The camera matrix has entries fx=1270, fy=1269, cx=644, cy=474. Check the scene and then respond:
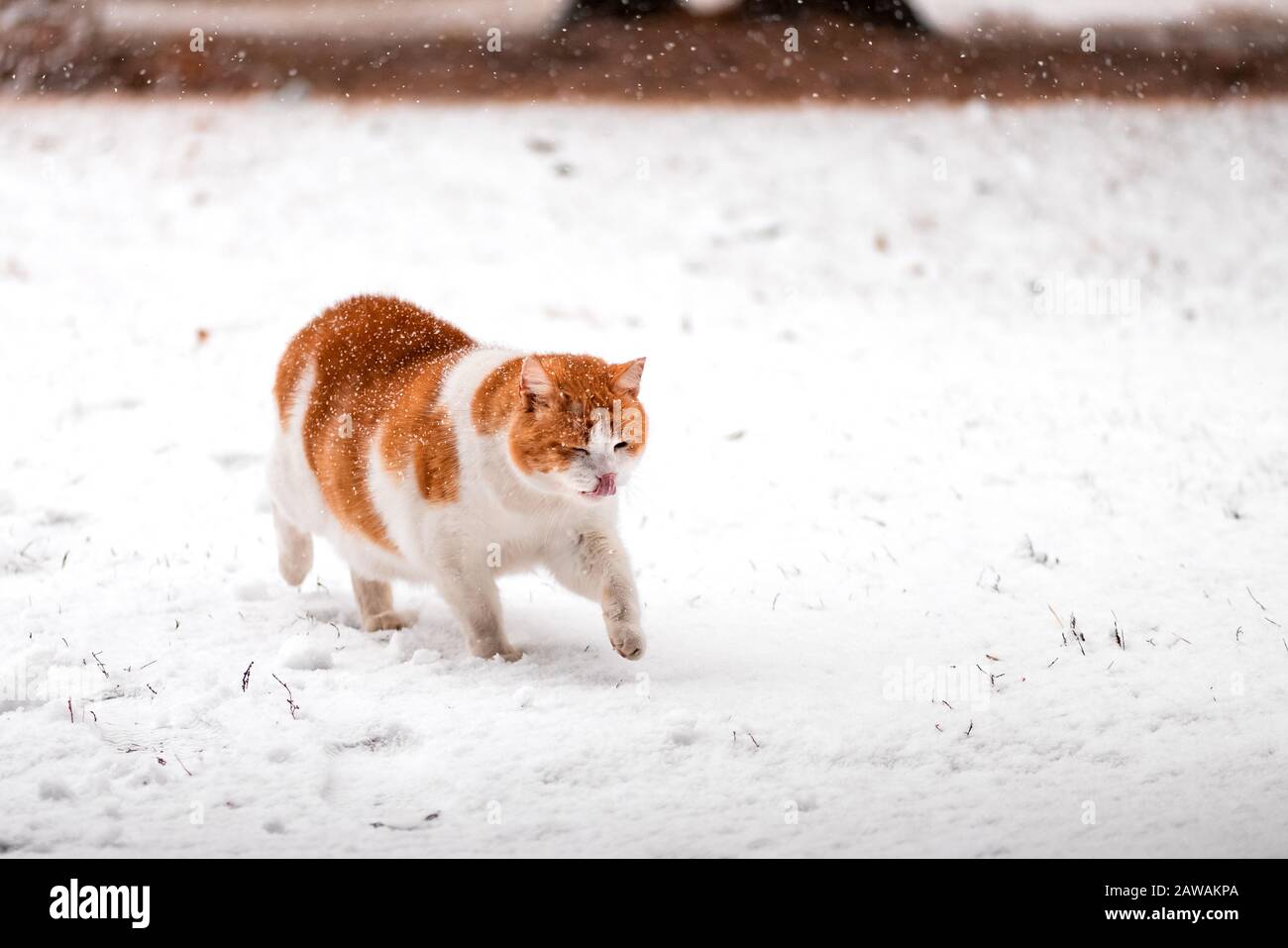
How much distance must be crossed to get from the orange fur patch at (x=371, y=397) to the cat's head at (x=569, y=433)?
344 millimetres

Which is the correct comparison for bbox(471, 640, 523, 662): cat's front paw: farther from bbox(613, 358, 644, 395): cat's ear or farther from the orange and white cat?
bbox(613, 358, 644, 395): cat's ear

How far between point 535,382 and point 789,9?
41.4 ft

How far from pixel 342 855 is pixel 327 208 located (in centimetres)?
970

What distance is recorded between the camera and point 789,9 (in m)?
15.3

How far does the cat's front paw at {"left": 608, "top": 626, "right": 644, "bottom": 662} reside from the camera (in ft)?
14.1

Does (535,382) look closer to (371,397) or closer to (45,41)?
(371,397)

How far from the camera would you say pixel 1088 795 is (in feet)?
11.7

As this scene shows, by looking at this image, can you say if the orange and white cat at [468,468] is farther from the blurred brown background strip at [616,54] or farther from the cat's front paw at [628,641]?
the blurred brown background strip at [616,54]

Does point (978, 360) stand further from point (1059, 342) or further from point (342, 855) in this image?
point (342, 855)

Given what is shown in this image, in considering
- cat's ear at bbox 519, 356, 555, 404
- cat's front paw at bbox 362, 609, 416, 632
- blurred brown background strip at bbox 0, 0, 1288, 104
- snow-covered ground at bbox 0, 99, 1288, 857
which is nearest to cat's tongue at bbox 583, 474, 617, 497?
cat's ear at bbox 519, 356, 555, 404

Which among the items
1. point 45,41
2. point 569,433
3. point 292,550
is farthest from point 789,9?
point 569,433

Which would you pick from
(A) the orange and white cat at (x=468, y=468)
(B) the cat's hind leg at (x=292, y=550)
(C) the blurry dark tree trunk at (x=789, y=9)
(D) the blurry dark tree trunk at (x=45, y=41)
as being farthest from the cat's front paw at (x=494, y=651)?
(C) the blurry dark tree trunk at (x=789, y=9)

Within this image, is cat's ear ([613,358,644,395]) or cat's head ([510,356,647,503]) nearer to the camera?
cat's head ([510,356,647,503])

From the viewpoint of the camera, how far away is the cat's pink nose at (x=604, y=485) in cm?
407
